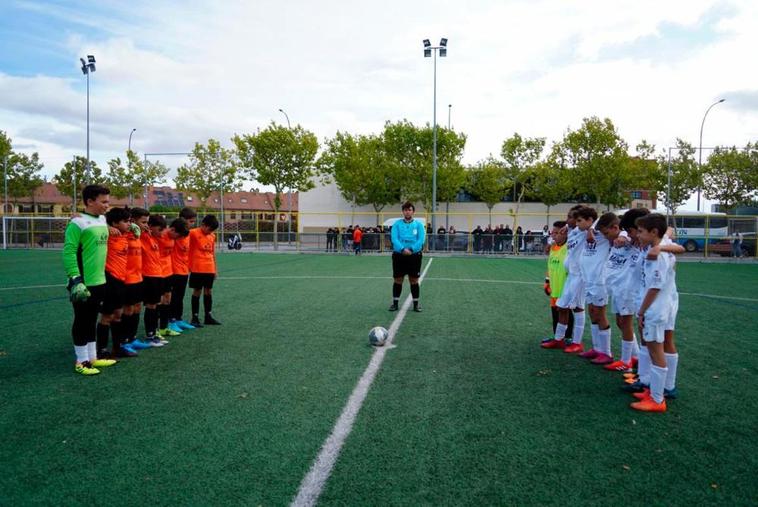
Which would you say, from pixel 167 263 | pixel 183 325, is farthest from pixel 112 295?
pixel 183 325

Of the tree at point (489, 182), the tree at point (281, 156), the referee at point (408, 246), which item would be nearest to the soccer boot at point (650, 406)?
the referee at point (408, 246)

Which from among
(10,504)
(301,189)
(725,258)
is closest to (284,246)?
(301,189)

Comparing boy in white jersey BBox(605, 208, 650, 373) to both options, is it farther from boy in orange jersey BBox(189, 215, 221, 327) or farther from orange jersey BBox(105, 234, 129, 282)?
boy in orange jersey BBox(189, 215, 221, 327)

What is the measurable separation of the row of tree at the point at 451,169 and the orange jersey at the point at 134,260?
3277cm

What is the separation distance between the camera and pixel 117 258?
5770mm

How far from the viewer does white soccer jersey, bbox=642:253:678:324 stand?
14.3ft

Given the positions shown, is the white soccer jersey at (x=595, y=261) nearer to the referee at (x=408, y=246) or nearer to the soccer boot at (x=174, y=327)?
→ the referee at (x=408, y=246)

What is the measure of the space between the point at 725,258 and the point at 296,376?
2982 cm

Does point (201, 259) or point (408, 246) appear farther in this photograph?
point (408, 246)

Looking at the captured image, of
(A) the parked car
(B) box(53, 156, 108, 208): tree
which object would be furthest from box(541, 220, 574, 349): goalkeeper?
(B) box(53, 156, 108, 208): tree

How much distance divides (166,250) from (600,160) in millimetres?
43591

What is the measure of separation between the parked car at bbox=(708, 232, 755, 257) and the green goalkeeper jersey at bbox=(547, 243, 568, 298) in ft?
89.6

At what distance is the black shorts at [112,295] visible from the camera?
565cm

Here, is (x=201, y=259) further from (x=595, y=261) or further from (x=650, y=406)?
(x=650, y=406)
